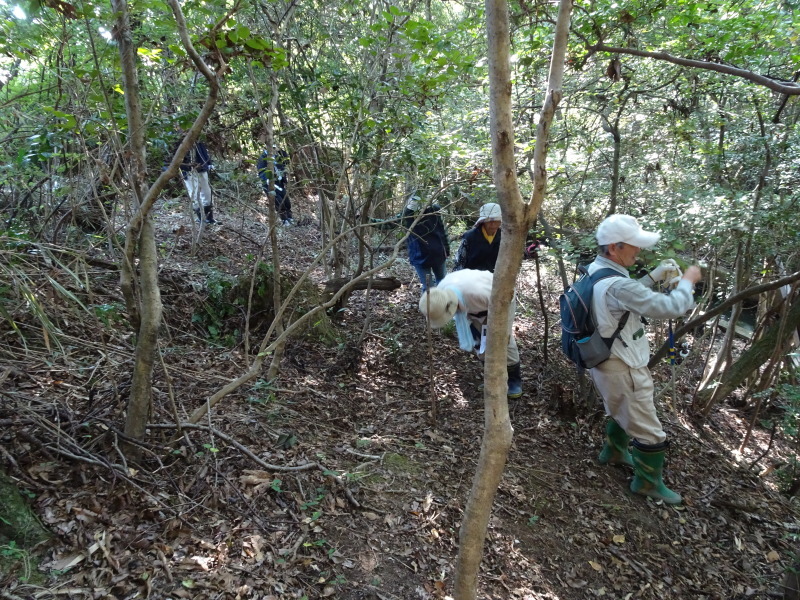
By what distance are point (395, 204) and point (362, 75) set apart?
15.9ft

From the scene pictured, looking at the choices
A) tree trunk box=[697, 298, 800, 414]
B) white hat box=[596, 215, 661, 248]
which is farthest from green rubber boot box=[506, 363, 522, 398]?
tree trunk box=[697, 298, 800, 414]

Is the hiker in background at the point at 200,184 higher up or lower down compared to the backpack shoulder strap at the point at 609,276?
higher up

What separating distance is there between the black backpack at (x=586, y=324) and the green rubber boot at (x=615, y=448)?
3.01 feet

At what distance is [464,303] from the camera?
4309mm

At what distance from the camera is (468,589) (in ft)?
7.16

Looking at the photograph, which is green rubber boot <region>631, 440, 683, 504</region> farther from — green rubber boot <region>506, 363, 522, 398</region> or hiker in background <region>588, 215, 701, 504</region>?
green rubber boot <region>506, 363, 522, 398</region>

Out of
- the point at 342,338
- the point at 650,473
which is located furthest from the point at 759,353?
the point at 342,338

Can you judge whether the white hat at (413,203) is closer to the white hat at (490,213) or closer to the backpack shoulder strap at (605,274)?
the white hat at (490,213)

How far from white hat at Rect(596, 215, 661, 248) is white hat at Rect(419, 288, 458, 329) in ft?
4.21

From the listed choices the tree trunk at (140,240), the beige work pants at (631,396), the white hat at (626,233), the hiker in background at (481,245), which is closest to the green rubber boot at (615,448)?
the beige work pants at (631,396)

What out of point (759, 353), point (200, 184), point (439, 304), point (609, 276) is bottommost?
point (759, 353)

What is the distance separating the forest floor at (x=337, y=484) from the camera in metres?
2.53

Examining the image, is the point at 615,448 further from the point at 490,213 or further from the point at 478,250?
the point at 490,213

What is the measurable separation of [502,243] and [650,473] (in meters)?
3.21
